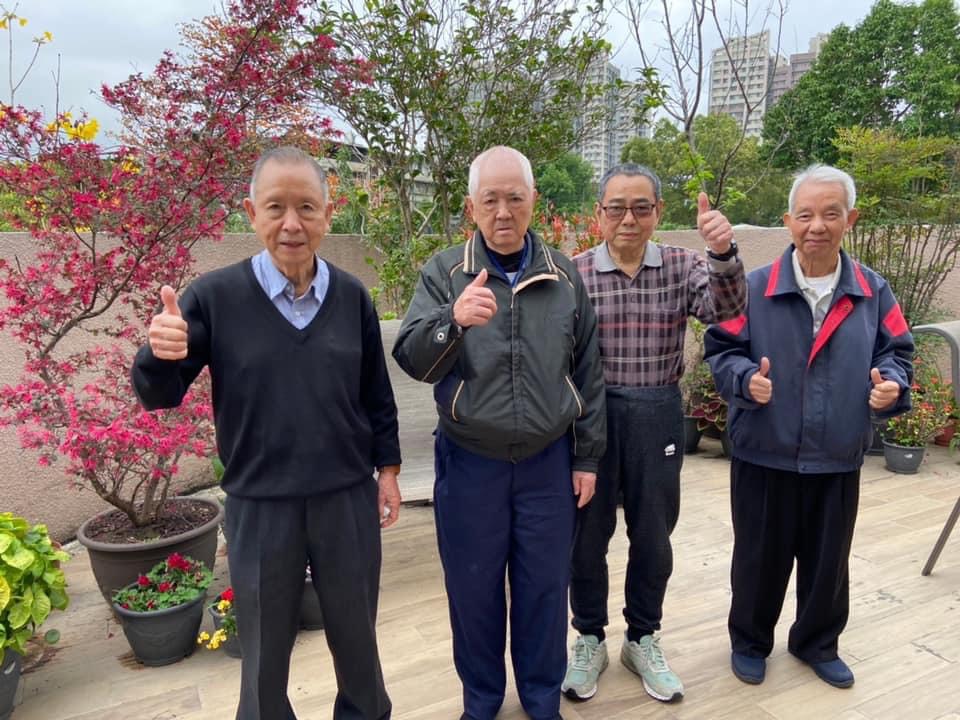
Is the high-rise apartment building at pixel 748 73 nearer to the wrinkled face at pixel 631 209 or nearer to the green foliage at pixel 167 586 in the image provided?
the wrinkled face at pixel 631 209

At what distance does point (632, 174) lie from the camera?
1.86 metres

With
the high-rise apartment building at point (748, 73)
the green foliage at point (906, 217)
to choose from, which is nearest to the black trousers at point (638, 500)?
the high-rise apartment building at point (748, 73)

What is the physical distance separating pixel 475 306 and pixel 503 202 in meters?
0.35

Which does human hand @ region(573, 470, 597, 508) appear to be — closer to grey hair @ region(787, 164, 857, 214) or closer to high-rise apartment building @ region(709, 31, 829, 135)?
grey hair @ region(787, 164, 857, 214)

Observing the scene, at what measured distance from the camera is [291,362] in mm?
1461

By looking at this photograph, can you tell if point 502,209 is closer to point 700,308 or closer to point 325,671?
point 700,308

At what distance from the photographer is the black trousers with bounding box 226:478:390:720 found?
1.50 metres

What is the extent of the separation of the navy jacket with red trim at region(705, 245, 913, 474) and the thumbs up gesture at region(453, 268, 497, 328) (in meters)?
0.91

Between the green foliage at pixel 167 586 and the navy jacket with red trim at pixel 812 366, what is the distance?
6.58ft

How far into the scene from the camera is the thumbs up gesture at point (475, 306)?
1.47 metres

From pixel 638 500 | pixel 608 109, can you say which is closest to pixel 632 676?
pixel 638 500

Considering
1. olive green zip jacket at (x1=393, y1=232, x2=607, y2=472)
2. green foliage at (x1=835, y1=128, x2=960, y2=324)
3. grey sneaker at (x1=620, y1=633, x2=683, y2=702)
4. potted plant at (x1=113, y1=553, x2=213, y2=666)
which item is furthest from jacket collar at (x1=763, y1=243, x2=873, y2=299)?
green foliage at (x1=835, y1=128, x2=960, y2=324)

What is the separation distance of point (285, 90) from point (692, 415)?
11.2ft

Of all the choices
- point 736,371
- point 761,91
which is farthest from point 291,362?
point 761,91
